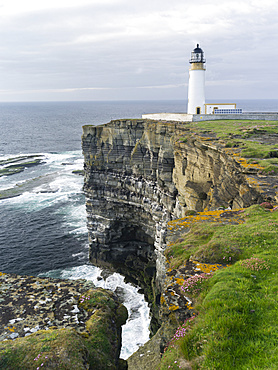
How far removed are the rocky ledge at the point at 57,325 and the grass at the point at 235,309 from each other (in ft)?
8.81

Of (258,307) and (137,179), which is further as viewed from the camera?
(137,179)

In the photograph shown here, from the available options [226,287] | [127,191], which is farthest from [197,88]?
[226,287]

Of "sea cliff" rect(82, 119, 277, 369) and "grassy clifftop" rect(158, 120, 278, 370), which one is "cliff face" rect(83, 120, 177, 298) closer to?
"sea cliff" rect(82, 119, 277, 369)

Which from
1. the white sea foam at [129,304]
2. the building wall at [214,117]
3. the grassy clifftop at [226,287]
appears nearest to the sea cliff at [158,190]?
the grassy clifftop at [226,287]

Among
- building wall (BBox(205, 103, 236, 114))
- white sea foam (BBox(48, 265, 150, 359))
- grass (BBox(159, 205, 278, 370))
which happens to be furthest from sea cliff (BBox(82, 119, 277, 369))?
building wall (BBox(205, 103, 236, 114))

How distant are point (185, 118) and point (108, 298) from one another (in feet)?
120

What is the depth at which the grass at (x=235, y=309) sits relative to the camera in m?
5.81

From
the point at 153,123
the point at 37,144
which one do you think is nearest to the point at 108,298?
the point at 153,123

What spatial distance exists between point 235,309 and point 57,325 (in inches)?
244

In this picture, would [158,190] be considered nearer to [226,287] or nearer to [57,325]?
[57,325]

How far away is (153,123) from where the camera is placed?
35.2 metres

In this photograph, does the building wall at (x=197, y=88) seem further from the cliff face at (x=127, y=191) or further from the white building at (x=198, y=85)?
the cliff face at (x=127, y=191)

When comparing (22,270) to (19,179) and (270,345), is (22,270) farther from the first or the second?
(19,179)

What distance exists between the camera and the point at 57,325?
9641mm
